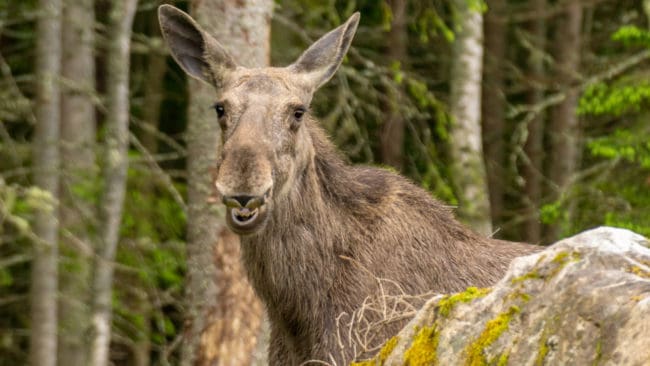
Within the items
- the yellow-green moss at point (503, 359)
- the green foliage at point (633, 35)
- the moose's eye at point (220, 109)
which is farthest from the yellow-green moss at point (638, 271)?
the green foliage at point (633, 35)

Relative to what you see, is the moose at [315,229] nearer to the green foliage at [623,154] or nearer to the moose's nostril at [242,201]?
the moose's nostril at [242,201]

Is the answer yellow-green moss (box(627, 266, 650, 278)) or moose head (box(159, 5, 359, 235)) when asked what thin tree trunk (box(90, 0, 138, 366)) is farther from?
yellow-green moss (box(627, 266, 650, 278))

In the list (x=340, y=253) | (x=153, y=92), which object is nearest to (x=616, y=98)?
(x=340, y=253)

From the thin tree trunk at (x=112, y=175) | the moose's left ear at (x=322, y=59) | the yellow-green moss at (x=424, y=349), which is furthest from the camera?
the thin tree trunk at (x=112, y=175)

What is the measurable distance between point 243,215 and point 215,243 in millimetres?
2186

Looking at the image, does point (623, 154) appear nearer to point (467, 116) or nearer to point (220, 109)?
point (467, 116)

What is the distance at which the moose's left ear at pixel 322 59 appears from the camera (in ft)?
23.0

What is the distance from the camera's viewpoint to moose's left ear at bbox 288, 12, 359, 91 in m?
7.01

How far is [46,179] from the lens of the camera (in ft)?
35.0

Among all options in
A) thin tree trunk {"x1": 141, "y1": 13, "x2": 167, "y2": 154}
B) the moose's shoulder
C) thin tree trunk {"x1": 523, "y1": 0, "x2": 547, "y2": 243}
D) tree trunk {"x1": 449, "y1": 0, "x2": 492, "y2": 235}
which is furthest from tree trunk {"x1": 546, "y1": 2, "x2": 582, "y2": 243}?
the moose's shoulder

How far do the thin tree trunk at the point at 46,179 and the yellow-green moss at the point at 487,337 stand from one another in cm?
720

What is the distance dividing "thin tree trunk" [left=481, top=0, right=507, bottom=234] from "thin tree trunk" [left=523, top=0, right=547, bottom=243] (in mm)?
464

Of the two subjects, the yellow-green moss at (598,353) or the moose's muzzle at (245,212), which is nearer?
the yellow-green moss at (598,353)

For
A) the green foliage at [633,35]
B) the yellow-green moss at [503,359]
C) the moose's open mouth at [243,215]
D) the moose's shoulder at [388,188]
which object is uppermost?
the green foliage at [633,35]
